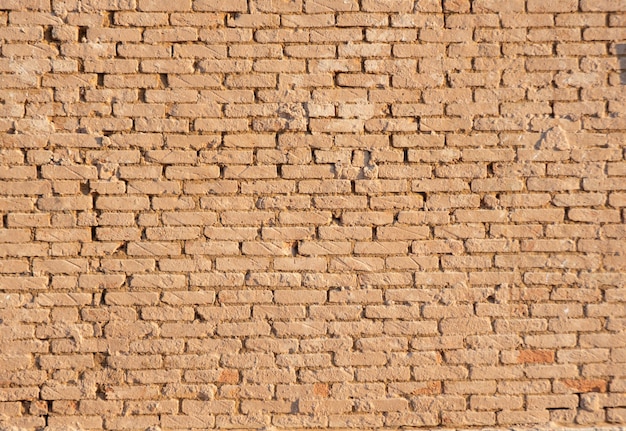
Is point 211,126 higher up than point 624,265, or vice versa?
point 211,126

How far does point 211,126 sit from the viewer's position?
3293 millimetres

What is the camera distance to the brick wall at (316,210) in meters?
3.26

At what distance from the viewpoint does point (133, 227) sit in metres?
3.28

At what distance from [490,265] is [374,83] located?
1.18 metres

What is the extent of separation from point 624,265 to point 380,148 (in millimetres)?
1476

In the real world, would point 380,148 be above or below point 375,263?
above

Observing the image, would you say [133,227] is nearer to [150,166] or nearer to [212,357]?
[150,166]

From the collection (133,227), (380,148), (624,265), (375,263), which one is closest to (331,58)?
(380,148)

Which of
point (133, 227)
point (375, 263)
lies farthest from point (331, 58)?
point (133, 227)

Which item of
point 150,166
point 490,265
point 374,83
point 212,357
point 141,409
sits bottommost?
point 141,409

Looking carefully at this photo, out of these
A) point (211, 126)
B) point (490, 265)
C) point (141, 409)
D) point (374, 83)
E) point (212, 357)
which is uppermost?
point (374, 83)

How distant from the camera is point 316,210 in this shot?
3311mm

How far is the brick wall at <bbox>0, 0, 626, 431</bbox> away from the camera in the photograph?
326cm

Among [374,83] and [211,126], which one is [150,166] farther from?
[374,83]
